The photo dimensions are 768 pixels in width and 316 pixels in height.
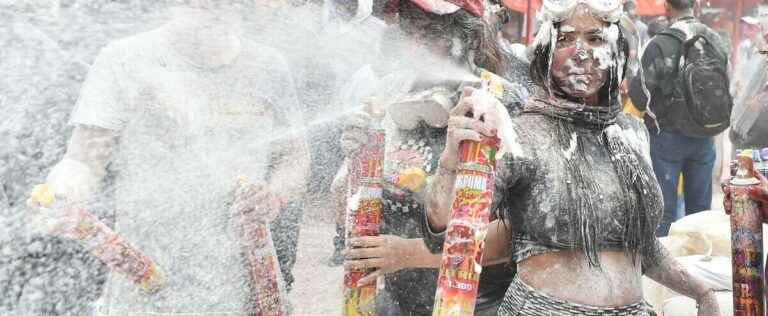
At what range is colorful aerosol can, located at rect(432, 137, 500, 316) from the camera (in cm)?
187

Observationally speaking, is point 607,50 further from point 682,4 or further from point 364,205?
point 682,4

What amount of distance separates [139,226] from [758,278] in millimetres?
2077

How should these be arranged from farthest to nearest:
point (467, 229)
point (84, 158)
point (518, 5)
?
1. point (518, 5)
2. point (84, 158)
3. point (467, 229)

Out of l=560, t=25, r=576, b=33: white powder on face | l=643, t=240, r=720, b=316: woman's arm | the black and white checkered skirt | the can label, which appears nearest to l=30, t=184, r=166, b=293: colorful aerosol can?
the black and white checkered skirt

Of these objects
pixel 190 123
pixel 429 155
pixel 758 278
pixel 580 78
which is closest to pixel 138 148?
pixel 190 123

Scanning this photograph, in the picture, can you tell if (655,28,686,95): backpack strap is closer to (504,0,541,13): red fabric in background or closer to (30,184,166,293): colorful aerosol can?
(30,184,166,293): colorful aerosol can

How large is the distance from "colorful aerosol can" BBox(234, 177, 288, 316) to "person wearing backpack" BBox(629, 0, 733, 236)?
3530 millimetres

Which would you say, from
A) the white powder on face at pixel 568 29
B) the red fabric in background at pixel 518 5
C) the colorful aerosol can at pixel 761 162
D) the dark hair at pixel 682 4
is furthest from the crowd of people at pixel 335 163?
the red fabric in background at pixel 518 5

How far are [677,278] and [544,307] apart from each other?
0.63 metres

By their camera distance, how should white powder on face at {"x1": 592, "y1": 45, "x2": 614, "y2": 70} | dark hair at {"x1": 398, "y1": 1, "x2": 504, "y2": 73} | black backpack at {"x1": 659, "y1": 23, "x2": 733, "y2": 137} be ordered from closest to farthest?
white powder on face at {"x1": 592, "y1": 45, "x2": 614, "y2": 70} → dark hair at {"x1": 398, "y1": 1, "x2": 504, "y2": 73} → black backpack at {"x1": 659, "y1": 23, "x2": 733, "y2": 137}

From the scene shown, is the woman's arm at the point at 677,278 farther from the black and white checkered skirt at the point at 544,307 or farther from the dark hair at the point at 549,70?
the dark hair at the point at 549,70

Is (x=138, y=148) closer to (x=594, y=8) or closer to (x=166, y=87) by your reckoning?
(x=166, y=87)

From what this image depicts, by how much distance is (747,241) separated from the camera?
2590 millimetres

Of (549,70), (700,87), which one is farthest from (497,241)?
(700,87)
